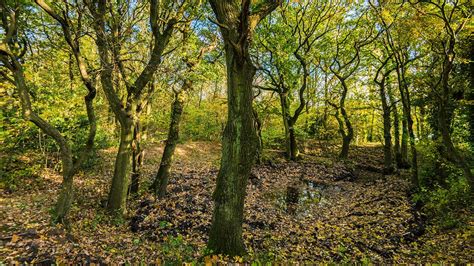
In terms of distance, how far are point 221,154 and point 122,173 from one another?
3917mm

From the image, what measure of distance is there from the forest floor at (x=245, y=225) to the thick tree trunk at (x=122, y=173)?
0.39 metres

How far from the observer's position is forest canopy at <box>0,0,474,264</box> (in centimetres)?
496

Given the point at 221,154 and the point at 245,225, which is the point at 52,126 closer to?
the point at 245,225

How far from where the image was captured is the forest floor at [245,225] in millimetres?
5312

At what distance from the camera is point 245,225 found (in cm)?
768

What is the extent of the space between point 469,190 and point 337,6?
11.6m

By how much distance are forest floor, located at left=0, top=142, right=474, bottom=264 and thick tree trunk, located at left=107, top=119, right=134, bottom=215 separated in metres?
0.39

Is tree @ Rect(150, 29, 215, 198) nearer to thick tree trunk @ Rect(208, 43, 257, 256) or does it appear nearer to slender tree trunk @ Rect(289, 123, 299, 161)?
thick tree trunk @ Rect(208, 43, 257, 256)

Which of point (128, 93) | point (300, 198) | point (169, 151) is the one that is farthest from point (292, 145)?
point (128, 93)

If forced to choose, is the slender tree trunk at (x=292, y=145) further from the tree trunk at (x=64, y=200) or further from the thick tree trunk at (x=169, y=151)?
the tree trunk at (x=64, y=200)

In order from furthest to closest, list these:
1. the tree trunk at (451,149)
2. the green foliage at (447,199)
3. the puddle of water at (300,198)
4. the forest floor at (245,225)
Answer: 1. the puddle of water at (300,198)
2. the green foliage at (447,199)
3. the tree trunk at (451,149)
4. the forest floor at (245,225)

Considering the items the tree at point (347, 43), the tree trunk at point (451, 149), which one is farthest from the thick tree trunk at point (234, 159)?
the tree at point (347, 43)

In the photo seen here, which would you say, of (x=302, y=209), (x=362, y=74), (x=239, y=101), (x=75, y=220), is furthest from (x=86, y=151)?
(x=362, y=74)

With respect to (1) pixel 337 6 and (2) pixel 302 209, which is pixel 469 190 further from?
(1) pixel 337 6
